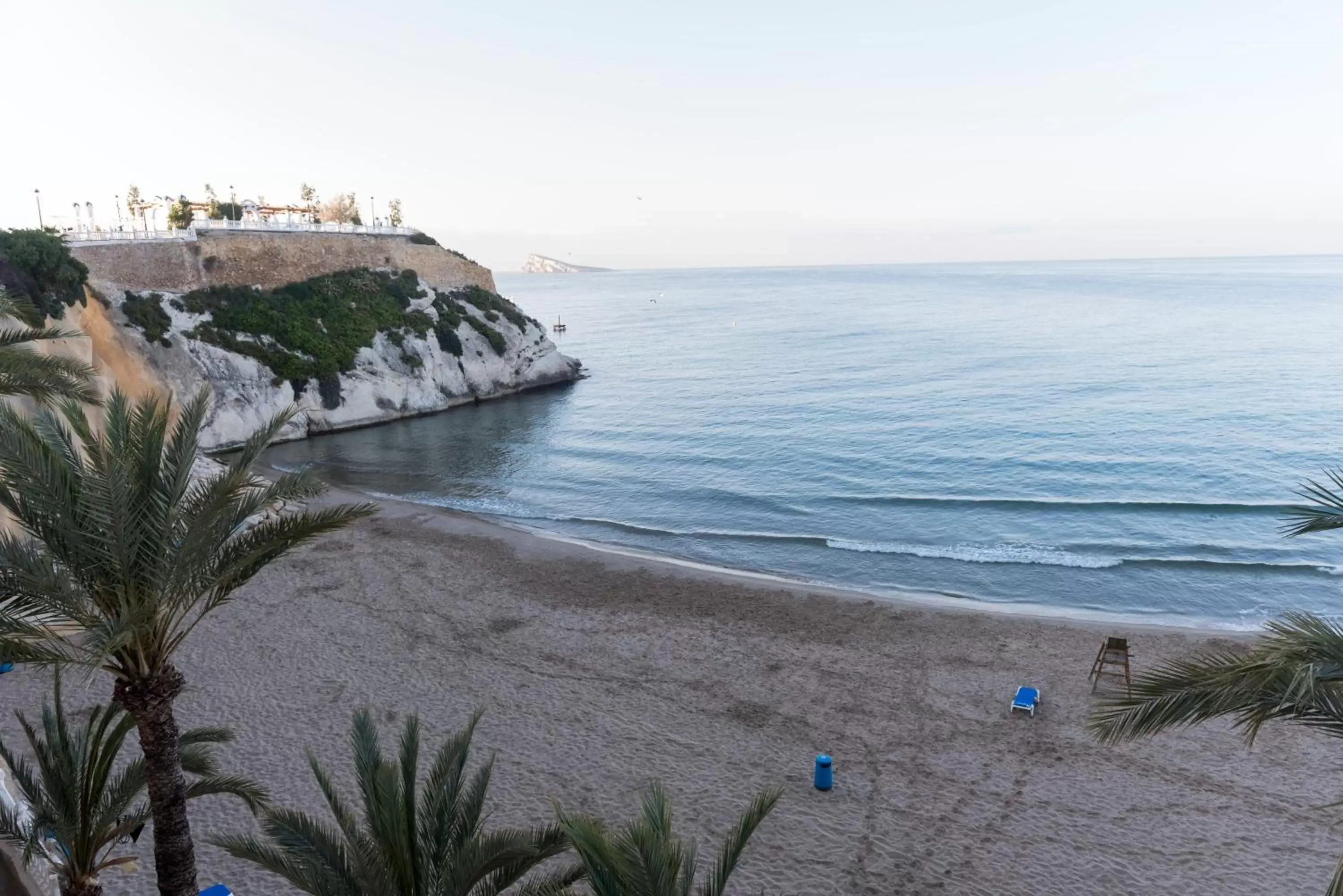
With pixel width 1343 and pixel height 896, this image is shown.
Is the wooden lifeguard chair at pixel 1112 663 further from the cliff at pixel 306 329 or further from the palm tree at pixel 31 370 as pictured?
the cliff at pixel 306 329

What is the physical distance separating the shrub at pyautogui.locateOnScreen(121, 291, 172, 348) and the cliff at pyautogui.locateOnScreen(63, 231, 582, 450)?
2.7 inches

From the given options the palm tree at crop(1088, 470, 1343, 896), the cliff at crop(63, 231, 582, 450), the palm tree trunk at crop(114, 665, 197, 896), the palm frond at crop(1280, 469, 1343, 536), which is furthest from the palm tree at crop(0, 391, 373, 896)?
the cliff at crop(63, 231, 582, 450)

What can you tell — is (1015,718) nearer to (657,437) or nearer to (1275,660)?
(1275,660)

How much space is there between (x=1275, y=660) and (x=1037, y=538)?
2088 cm

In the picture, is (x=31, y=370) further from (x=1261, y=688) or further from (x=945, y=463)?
(x=945, y=463)

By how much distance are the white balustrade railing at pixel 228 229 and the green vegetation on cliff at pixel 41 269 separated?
956cm

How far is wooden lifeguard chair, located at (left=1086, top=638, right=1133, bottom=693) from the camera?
51.2ft

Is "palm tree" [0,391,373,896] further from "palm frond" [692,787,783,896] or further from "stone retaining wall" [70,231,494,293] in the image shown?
"stone retaining wall" [70,231,494,293]

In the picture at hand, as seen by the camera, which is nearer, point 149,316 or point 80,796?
point 80,796

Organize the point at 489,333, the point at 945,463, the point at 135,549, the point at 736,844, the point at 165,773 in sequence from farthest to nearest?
the point at 489,333 → the point at 945,463 → the point at 165,773 → the point at 135,549 → the point at 736,844

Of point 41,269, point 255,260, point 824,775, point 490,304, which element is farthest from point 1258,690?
point 490,304

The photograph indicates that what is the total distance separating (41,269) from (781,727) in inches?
1130

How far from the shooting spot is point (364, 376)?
44969 millimetres

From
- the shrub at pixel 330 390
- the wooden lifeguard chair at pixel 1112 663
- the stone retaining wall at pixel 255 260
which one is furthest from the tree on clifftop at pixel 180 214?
the wooden lifeguard chair at pixel 1112 663
